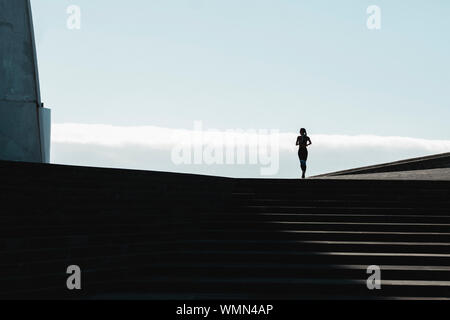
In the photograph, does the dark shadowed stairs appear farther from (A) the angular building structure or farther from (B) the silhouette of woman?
(A) the angular building structure

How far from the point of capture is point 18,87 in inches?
691

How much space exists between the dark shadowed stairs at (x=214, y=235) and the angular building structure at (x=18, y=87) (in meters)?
6.22

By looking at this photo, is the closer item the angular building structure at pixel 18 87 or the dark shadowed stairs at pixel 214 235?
the dark shadowed stairs at pixel 214 235

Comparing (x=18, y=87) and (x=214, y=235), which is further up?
(x=18, y=87)

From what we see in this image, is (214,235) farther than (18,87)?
No

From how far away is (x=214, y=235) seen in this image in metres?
11.1

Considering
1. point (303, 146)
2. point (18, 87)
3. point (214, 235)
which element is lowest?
point (214, 235)

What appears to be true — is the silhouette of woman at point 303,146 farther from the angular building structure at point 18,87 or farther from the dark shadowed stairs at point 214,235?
the angular building structure at point 18,87

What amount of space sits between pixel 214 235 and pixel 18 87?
28.2 ft

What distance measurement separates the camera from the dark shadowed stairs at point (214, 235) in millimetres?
9359

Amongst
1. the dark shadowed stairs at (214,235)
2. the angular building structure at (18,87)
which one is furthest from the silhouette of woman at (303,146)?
the angular building structure at (18,87)

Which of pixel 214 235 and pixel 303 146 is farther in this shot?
pixel 303 146

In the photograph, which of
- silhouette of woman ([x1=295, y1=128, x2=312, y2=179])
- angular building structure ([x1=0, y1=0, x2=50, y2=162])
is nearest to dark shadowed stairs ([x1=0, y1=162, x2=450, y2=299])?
silhouette of woman ([x1=295, y1=128, x2=312, y2=179])
